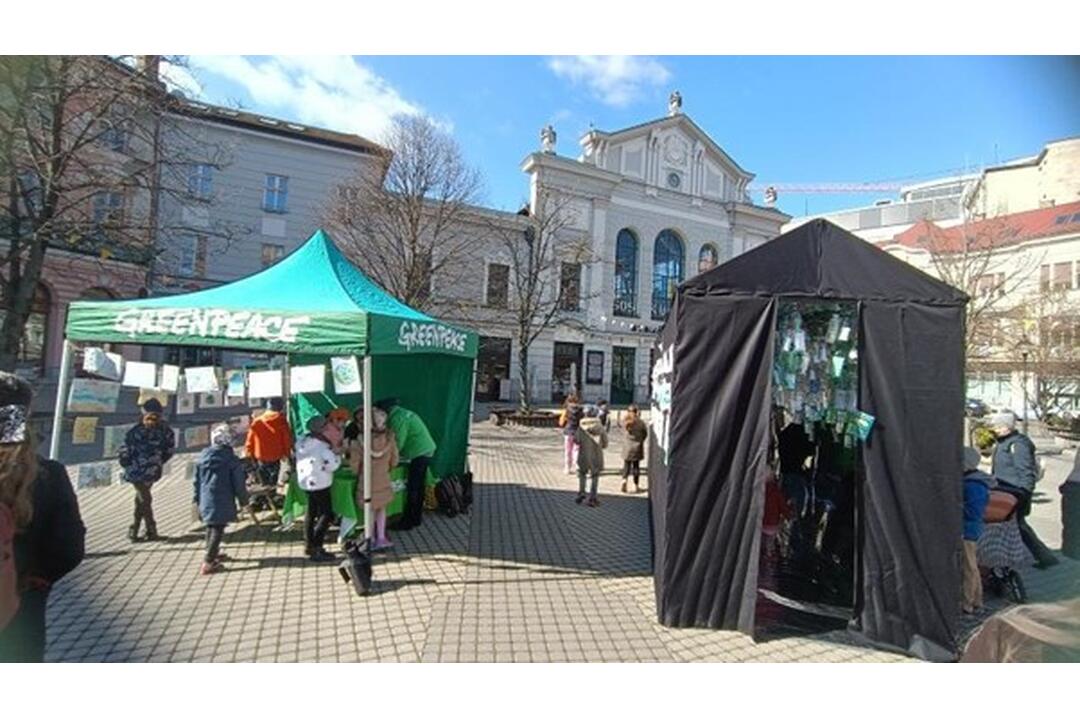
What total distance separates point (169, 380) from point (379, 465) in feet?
9.08

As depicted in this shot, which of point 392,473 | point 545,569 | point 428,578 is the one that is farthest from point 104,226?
point 545,569

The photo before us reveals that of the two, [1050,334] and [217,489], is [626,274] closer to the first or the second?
[1050,334]

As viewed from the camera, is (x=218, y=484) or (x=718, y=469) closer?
(x=718, y=469)

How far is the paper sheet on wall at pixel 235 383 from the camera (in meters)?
6.66

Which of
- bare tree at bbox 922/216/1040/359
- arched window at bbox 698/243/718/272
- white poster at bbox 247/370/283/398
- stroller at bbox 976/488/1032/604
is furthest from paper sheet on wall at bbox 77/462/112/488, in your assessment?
arched window at bbox 698/243/718/272

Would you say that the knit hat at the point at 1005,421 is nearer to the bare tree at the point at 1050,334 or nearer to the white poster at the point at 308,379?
the white poster at the point at 308,379

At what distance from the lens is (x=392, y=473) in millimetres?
6551

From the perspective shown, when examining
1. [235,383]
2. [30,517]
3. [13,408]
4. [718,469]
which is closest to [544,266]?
[235,383]

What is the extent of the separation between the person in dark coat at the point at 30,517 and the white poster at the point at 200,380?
12.8ft

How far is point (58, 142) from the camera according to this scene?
1020 cm

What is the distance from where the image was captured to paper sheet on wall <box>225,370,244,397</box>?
21.9ft

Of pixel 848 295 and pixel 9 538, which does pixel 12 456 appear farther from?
pixel 848 295

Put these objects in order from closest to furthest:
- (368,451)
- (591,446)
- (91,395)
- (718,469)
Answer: (718,469)
(368,451)
(91,395)
(591,446)

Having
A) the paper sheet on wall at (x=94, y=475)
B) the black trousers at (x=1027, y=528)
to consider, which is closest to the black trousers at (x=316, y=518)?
the paper sheet on wall at (x=94, y=475)
